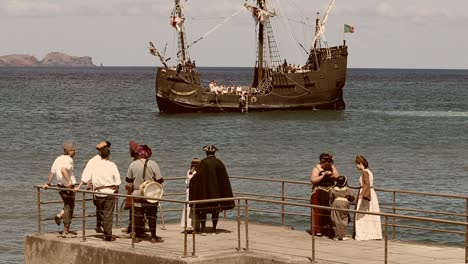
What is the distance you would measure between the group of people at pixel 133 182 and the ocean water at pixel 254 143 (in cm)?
768

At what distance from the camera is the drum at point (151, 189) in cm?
1739

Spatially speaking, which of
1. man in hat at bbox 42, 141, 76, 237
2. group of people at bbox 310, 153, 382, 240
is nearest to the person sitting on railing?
group of people at bbox 310, 153, 382, 240

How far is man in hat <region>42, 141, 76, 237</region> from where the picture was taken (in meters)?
17.5

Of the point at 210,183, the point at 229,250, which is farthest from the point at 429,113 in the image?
the point at 229,250

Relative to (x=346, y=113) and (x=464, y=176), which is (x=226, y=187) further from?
(x=346, y=113)

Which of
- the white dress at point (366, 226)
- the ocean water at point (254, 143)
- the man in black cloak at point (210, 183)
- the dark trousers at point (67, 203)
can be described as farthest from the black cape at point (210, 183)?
the ocean water at point (254, 143)

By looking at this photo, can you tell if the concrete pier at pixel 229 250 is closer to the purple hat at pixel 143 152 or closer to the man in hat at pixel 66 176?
the man in hat at pixel 66 176

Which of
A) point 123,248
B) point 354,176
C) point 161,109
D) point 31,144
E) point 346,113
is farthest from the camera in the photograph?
point 346,113

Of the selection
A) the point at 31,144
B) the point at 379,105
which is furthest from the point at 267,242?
the point at 379,105

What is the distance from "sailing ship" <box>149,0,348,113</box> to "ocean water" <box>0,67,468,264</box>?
994mm

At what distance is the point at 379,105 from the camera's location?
402ft

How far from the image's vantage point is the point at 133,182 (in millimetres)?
17688

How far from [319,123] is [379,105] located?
127ft

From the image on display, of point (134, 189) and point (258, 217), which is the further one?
point (258, 217)
